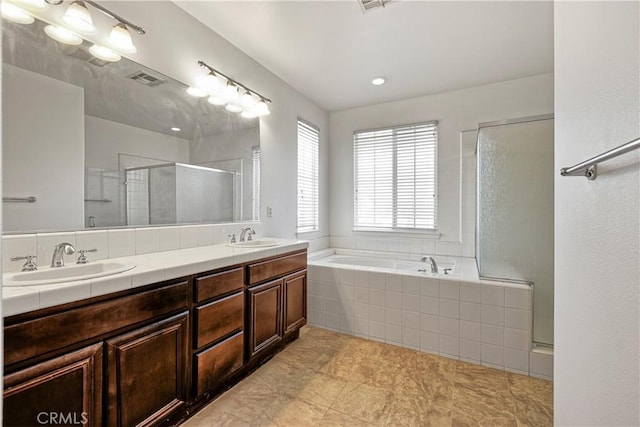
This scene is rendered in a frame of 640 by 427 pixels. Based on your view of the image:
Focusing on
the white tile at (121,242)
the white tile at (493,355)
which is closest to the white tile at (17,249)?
the white tile at (121,242)

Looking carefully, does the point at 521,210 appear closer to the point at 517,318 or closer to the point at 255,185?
the point at 517,318

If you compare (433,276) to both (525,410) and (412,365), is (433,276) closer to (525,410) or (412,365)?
(412,365)

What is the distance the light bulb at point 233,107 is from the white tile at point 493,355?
2.70 metres

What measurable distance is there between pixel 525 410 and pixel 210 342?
1.84 metres

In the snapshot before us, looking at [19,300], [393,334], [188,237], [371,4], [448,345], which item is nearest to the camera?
[19,300]

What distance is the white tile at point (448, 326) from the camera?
236cm

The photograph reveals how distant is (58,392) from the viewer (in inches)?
42.5

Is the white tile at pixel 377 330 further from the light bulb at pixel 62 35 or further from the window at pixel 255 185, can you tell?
the light bulb at pixel 62 35

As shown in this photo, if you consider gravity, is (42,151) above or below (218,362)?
above

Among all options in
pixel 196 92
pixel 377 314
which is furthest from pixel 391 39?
pixel 377 314

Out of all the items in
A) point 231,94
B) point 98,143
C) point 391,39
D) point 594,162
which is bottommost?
point 594,162

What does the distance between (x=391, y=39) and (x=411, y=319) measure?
2294mm

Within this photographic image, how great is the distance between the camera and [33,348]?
102 cm

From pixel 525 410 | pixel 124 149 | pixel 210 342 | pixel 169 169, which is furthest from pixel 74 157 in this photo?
pixel 525 410
